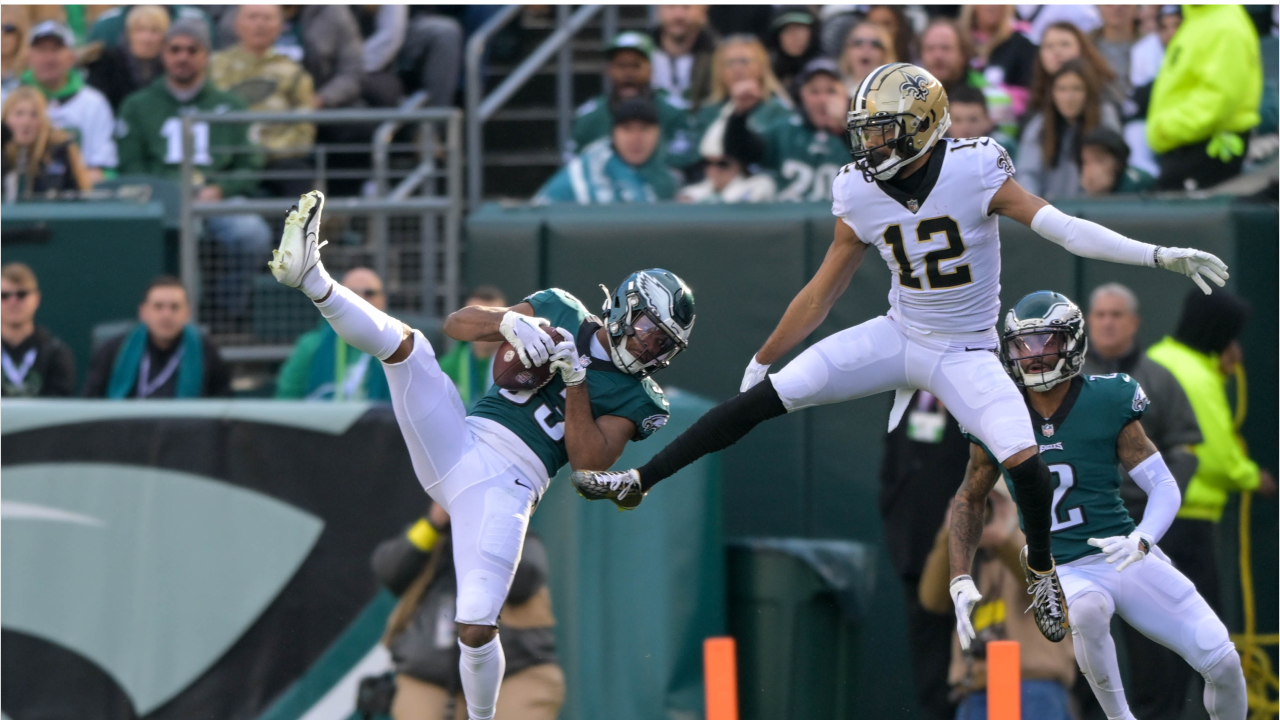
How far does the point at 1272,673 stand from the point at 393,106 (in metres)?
6.13

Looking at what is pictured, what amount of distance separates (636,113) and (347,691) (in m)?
3.50

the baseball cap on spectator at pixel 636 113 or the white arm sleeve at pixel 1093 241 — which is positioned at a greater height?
the baseball cap on spectator at pixel 636 113

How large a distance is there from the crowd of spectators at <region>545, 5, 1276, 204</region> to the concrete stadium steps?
61 cm

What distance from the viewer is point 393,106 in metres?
11.5

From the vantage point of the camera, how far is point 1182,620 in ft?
23.0

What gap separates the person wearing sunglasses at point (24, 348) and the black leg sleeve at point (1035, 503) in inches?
214

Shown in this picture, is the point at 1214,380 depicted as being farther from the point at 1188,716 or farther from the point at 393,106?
the point at 393,106

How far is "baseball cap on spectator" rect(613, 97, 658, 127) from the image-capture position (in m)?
10.1

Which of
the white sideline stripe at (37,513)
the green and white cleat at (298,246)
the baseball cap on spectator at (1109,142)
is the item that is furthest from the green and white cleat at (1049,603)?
the white sideline stripe at (37,513)

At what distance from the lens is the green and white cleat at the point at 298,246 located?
6.54 metres

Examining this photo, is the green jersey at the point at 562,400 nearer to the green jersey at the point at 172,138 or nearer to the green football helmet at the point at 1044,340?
the green football helmet at the point at 1044,340

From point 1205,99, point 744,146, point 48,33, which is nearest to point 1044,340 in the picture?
point 1205,99

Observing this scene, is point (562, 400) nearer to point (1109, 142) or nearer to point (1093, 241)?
point (1093, 241)

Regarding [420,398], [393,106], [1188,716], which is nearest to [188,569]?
[420,398]
